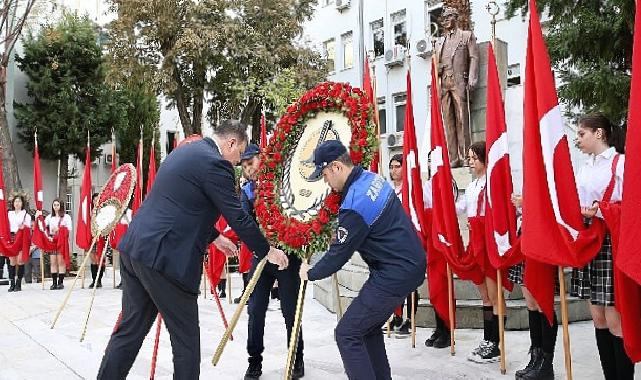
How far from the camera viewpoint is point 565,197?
13.8 feet

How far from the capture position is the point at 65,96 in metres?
23.2

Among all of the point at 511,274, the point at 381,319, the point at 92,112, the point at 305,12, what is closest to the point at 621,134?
the point at 511,274

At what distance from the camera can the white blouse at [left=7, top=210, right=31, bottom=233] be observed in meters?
12.4

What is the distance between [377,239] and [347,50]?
25007 millimetres

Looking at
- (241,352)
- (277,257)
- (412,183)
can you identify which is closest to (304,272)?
(277,257)

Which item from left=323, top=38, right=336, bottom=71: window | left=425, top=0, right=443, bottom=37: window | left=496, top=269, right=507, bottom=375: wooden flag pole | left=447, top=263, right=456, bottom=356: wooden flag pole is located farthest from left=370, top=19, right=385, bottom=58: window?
left=496, top=269, right=507, bottom=375: wooden flag pole

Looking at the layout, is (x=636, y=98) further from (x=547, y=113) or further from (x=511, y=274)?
(x=511, y=274)

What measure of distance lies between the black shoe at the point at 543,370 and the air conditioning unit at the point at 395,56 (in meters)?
21.0

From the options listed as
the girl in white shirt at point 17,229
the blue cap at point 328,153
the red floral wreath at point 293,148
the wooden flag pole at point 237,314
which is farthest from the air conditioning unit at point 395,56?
the blue cap at point 328,153

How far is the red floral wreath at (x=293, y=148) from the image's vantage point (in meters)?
4.50

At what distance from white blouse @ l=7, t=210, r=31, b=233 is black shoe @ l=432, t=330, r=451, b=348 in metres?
9.54

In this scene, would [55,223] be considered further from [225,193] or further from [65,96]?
[65,96]

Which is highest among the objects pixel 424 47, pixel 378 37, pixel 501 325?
pixel 378 37

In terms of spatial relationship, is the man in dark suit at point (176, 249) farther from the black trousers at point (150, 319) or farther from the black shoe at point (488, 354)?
the black shoe at point (488, 354)
